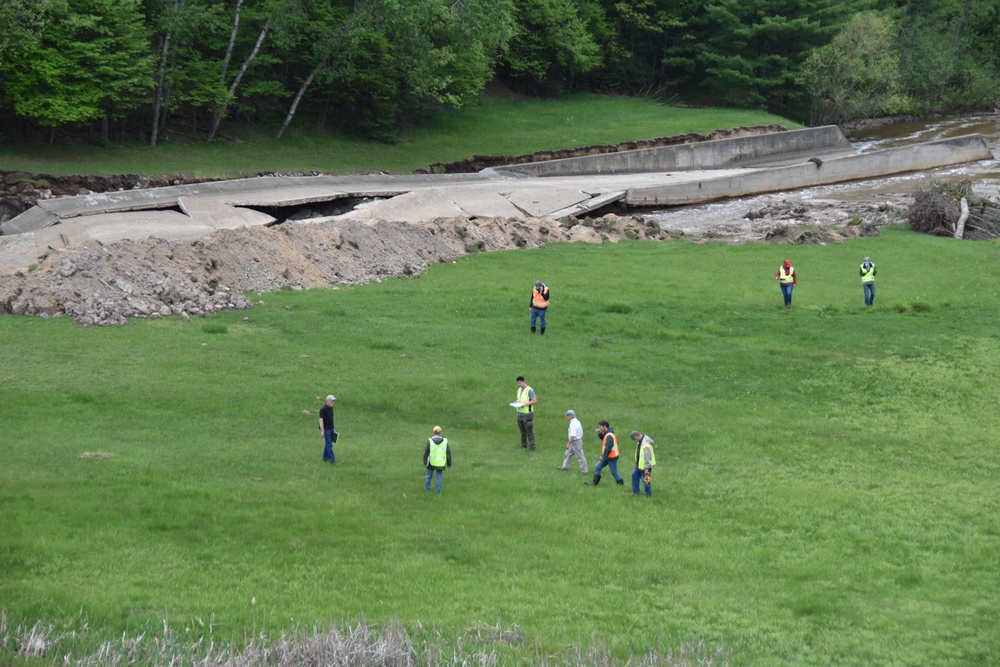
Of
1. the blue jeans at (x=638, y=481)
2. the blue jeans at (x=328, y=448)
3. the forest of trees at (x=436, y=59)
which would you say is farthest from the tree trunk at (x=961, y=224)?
the blue jeans at (x=328, y=448)

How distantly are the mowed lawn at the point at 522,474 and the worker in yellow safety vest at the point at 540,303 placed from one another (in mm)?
523

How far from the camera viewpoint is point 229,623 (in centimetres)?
1434

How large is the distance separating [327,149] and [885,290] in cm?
3228

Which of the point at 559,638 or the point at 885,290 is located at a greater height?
the point at 885,290

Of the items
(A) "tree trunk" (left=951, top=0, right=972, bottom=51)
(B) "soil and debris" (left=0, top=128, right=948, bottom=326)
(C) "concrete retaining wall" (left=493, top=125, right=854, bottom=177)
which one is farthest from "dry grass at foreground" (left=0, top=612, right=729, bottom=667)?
(A) "tree trunk" (left=951, top=0, right=972, bottom=51)

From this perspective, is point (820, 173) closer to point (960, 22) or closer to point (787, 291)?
point (787, 291)

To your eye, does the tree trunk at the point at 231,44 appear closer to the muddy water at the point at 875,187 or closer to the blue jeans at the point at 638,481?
the muddy water at the point at 875,187

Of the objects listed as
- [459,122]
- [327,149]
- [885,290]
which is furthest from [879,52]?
[885,290]

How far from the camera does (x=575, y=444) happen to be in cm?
2164

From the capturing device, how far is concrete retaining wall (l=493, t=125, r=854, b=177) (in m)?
62.2

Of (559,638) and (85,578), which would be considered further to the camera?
(85,578)

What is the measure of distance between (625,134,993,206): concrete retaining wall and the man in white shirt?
35340 mm

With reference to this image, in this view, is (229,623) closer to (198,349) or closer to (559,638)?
(559,638)

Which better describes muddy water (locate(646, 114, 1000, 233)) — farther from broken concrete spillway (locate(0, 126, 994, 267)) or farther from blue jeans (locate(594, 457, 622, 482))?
blue jeans (locate(594, 457, 622, 482))
